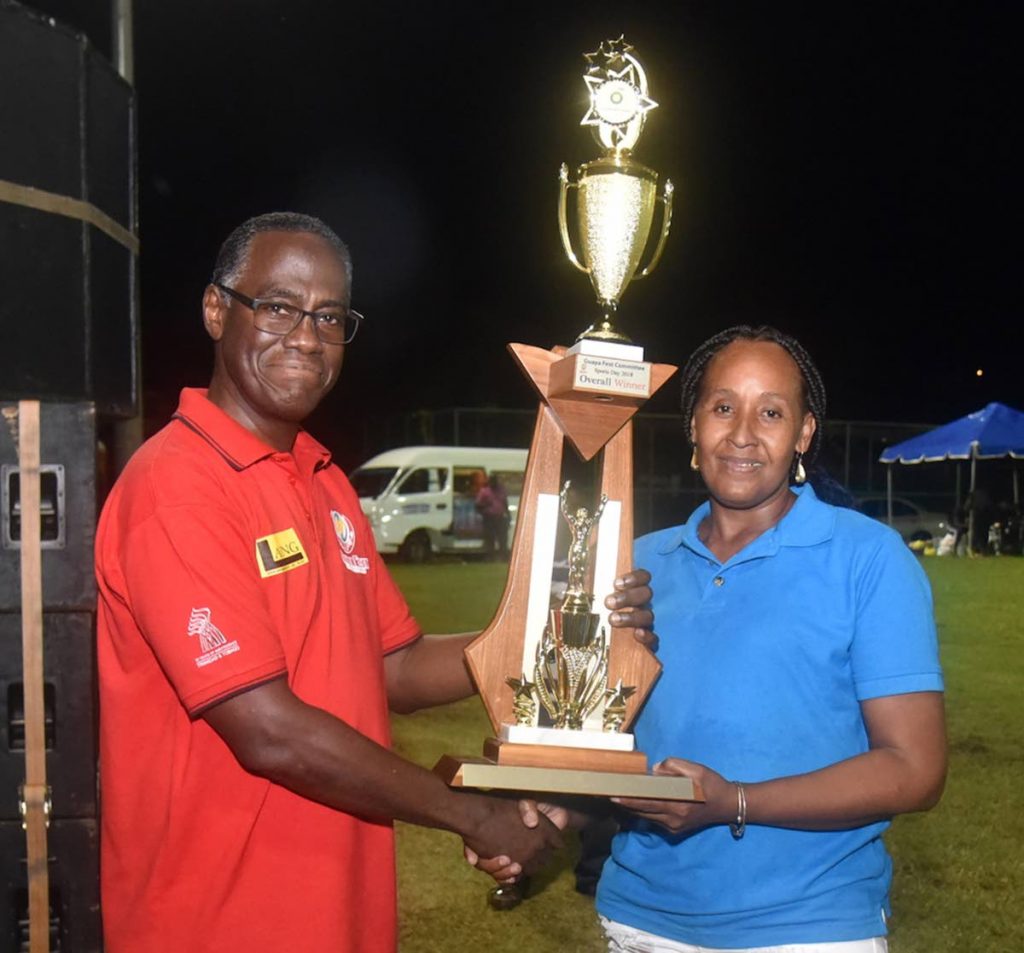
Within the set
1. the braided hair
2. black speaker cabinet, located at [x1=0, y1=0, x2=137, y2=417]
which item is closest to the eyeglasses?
black speaker cabinet, located at [x1=0, y1=0, x2=137, y2=417]

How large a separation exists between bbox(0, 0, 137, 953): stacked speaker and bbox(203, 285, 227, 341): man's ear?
331mm

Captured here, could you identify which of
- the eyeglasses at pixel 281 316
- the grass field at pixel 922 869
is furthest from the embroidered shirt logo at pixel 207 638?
the grass field at pixel 922 869

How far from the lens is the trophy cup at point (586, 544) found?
8.03 ft

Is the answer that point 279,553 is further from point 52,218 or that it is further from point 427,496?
point 427,496

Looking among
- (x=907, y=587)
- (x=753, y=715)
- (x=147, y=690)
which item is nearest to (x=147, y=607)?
(x=147, y=690)

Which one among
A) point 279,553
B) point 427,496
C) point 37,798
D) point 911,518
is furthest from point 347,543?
point 911,518

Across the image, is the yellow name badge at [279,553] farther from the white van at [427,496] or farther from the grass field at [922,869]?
the white van at [427,496]

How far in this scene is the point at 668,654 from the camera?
2465mm

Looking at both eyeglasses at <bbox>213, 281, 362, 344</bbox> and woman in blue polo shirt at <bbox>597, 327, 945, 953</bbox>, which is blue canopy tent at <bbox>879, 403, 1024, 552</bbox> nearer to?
woman in blue polo shirt at <bbox>597, 327, 945, 953</bbox>

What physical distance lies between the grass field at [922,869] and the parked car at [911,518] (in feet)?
49.2

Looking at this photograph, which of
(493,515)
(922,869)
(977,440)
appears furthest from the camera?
(493,515)

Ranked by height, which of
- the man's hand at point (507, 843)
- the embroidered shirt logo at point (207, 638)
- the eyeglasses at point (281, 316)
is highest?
the eyeglasses at point (281, 316)

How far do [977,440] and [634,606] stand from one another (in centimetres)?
1935

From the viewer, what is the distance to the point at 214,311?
2631 mm
